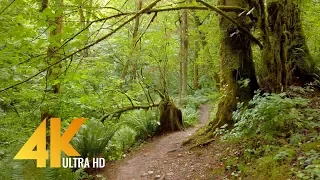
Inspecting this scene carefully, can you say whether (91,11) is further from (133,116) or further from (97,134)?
(133,116)

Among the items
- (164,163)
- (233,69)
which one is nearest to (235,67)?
(233,69)

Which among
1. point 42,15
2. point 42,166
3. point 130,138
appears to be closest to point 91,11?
point 42,15

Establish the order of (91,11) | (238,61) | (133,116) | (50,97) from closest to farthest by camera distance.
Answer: (91,11) < (238,61) < (50,97) < (133,116)

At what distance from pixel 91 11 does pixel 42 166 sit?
8.30 ft

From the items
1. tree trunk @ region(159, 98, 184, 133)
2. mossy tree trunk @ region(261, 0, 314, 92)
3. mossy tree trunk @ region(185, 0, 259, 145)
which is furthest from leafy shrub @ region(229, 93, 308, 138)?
tree trunk @ region(159, 98, 184, 133)

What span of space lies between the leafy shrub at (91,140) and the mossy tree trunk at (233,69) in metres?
2.06

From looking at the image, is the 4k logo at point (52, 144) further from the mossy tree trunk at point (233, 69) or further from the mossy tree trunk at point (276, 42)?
the mossy tree trunk at point (276, 42)

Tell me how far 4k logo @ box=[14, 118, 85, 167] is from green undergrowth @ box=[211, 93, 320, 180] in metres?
2.81

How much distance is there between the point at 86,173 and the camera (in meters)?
6.19

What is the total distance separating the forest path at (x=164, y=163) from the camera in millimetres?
5523

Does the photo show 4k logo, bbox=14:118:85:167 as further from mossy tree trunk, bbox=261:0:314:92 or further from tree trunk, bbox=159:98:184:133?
mossy tree trunk, bbox=261:0:314:92

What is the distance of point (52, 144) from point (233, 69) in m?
4.09

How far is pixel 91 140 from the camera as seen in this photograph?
6566 millimetres

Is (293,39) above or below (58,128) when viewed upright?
above
